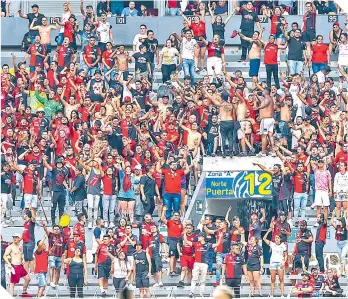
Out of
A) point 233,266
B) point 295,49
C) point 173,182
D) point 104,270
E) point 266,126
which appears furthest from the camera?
point 295,49

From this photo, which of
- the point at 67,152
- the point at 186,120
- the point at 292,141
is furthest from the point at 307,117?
the point at 67,152

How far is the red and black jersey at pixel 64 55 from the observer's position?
32344 millimetres

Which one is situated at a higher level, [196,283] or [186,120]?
[186,120]

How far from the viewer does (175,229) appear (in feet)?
86.8

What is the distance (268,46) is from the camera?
104ft

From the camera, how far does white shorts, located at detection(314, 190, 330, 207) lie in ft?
89.9

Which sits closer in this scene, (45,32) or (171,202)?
(171,202)

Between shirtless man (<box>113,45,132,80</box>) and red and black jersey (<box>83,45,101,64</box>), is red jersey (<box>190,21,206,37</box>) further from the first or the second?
red and black jersey (<box>83,45,101,64</box>)

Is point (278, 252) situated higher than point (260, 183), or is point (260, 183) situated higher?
point (260, 183)

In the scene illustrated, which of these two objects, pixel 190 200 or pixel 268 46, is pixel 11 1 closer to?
pixel 268 46

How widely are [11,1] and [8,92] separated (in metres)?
6.93

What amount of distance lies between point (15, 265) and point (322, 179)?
591cm

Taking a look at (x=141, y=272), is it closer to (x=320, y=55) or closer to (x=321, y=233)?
(x=321, y=233)

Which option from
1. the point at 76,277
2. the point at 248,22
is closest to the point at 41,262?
the point at 76,277
